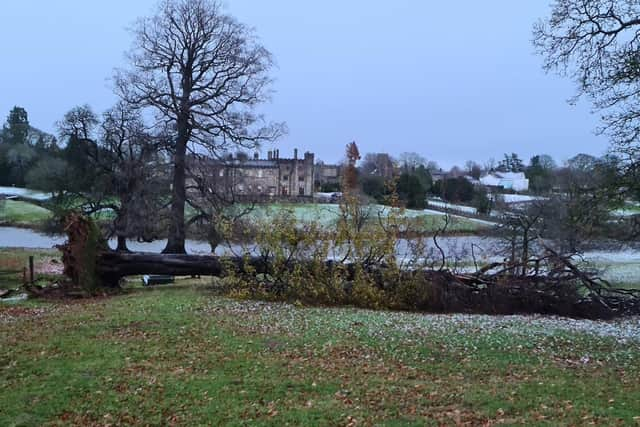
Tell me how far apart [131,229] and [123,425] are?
23.8 m

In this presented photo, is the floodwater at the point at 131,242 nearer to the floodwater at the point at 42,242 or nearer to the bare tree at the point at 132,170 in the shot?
the floodwater at the point at 42,242

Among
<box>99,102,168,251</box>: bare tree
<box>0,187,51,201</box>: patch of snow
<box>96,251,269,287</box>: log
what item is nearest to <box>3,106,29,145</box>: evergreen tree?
<box>0,187,51,201</box>: patch of snow

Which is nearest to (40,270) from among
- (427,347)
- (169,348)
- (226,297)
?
(226,297)

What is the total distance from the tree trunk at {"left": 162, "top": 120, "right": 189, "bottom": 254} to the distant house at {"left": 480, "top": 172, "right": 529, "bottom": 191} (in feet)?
198

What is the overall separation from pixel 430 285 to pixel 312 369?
7.41m

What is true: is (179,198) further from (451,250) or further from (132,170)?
(451,250)

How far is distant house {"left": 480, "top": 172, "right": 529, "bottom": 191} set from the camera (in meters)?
87.1

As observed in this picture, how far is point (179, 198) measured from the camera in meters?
30.9

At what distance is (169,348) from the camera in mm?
9766

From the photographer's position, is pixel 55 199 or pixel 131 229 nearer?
pixel 131 229

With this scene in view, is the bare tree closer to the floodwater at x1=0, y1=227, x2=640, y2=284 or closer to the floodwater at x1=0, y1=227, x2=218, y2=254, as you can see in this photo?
the floodwater at x1=0, y1=227, x2=640, y2=284

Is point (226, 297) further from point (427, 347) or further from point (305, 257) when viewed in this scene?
point (427, 347)

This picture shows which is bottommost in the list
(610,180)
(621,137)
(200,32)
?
(610,180)

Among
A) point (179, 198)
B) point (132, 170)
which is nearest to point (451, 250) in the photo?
point (179, 198)
